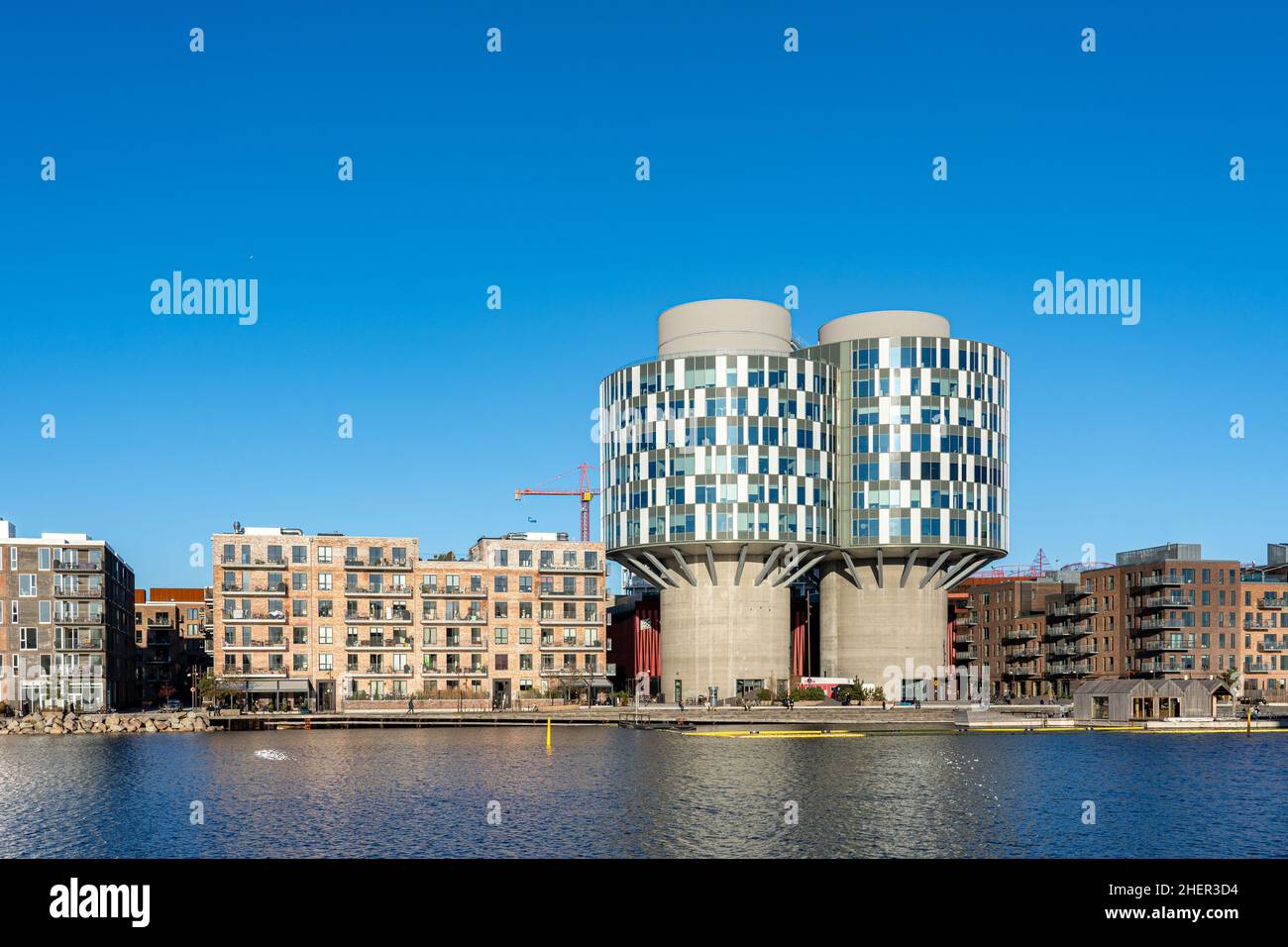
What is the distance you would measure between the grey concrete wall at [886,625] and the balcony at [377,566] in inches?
2392

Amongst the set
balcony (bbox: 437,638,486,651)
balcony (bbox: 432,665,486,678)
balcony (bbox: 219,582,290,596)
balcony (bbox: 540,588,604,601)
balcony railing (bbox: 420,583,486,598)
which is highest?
balcony (bbox: 219,582,290,596)

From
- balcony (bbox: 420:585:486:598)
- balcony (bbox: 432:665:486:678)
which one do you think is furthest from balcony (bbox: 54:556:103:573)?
balcony (bbox: 432:665:486:678)

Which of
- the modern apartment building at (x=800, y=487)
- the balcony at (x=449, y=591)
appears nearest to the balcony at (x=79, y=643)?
the balcony at (x=449, y=591)

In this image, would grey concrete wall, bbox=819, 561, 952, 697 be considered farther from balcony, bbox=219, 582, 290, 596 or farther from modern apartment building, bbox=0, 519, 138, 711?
modern apartment building, bbox=0, 519, 138, 711

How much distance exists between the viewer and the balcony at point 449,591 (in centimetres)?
16688

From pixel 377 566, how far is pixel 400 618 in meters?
7.22

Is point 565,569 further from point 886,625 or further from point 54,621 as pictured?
point 54,621

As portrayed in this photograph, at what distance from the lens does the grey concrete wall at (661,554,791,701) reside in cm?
Result: 17475

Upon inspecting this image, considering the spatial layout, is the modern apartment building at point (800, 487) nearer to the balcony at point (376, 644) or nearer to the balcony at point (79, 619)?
the balcony at point (376, 644)

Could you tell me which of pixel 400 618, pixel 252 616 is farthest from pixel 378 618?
pixel 252 616

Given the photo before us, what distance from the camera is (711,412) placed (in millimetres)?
174875

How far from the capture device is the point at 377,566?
540 feet

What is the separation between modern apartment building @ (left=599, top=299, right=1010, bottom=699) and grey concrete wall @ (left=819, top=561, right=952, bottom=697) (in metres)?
0.24

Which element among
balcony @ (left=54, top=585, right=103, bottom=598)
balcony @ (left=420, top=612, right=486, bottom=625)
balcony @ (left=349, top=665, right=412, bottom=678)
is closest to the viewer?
balcony @ (left=349, top=665, right=412, bottom=678)
